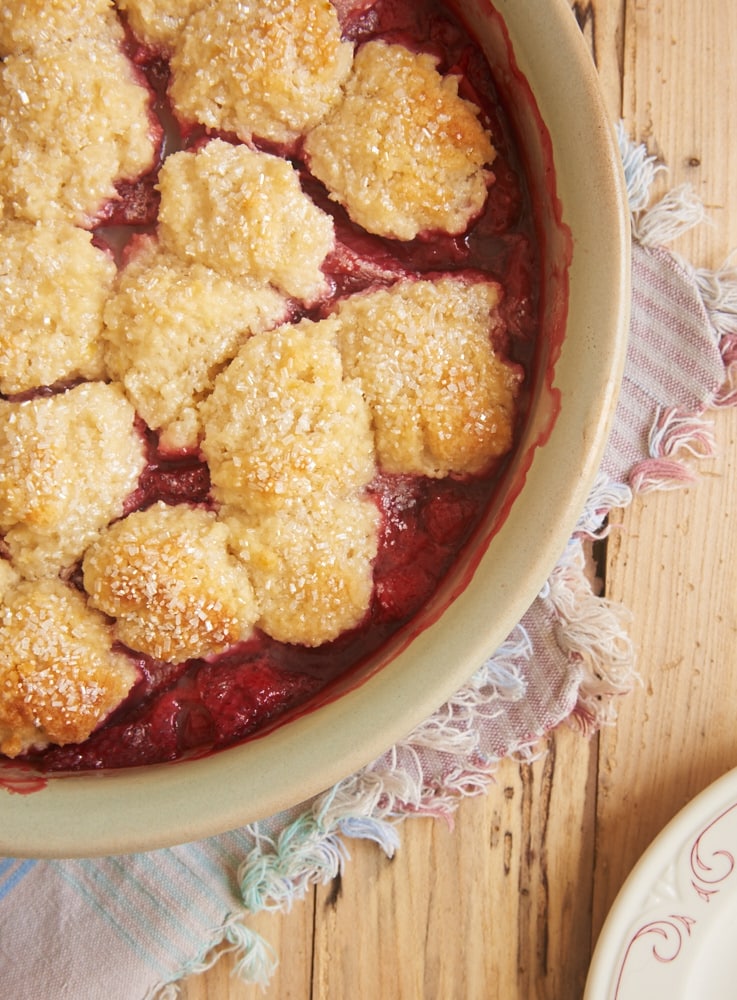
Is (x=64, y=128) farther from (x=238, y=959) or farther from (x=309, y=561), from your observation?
(x=238, y=959)

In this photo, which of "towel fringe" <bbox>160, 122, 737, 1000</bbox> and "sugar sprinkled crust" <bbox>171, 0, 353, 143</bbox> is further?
"towel fringe" <bbox>160, 122, 737, 1000</bbox>

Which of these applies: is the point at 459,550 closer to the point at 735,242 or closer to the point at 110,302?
the point at 110,302

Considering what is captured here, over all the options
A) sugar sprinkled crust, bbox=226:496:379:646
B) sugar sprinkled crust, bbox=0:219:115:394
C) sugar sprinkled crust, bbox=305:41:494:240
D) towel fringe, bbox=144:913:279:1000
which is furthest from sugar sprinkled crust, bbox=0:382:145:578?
towel fringe, bbox=144:913:279:1000

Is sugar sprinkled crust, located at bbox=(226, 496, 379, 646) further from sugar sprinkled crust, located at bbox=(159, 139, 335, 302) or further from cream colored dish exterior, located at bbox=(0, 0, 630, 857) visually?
sugar sprinkled crust, located at bbox=(159, 139, 335, 302)

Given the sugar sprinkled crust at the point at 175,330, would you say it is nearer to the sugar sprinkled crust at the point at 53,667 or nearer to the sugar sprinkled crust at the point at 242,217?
the sugar sprinkled crust at the point at 242,217

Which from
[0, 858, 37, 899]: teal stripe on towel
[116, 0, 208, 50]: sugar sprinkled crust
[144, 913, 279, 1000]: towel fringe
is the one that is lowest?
[144, 913, 279, 1000]: towel fringe

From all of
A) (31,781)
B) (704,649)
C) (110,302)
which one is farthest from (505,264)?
(31,781)

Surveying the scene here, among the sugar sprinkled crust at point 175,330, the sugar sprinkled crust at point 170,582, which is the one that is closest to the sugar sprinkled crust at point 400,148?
the sugar sprinkled crust at point 175,330
